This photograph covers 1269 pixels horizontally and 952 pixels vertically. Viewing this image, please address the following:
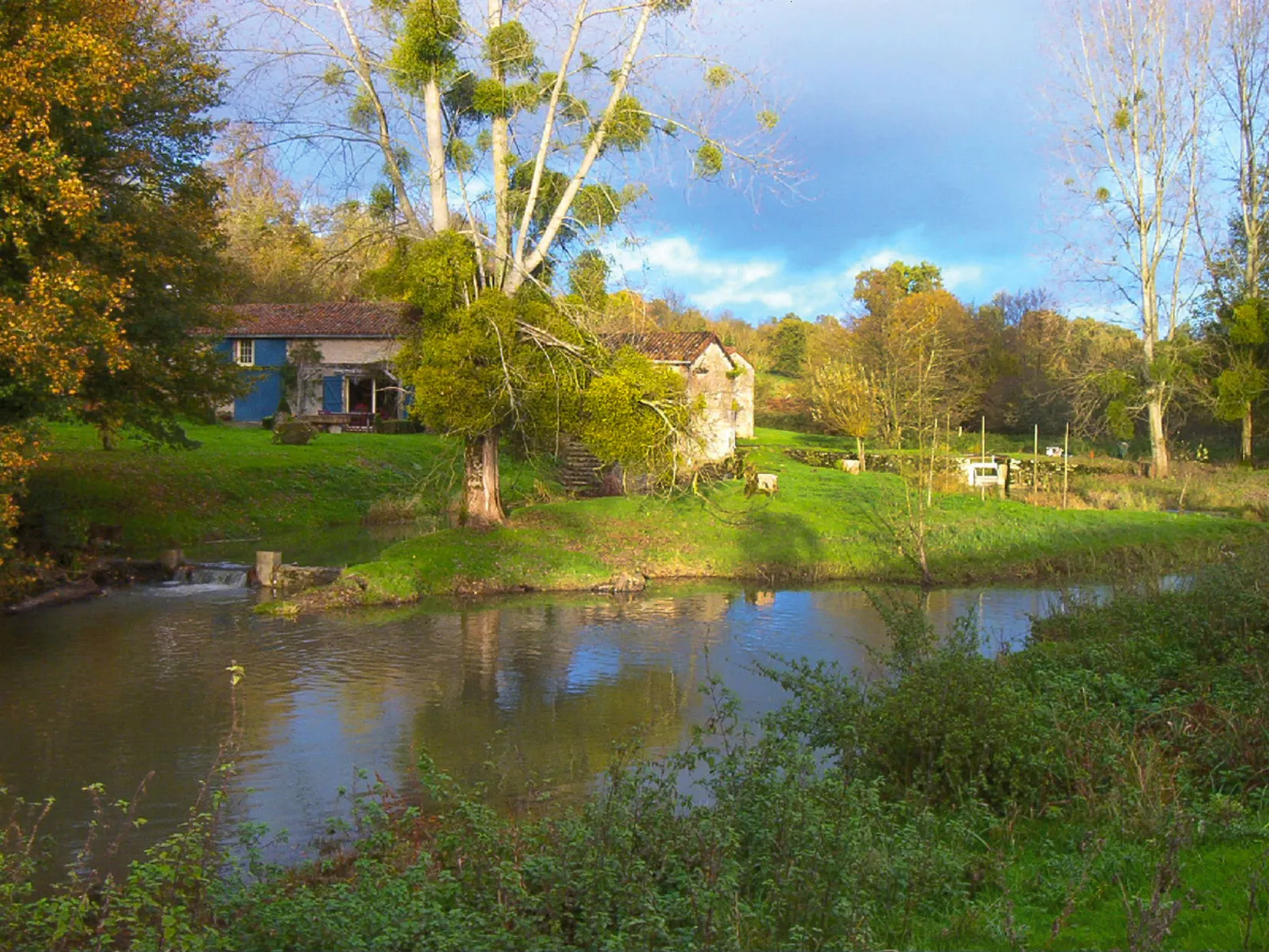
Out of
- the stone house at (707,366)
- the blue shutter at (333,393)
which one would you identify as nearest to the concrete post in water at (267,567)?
the stone house at (707,366)

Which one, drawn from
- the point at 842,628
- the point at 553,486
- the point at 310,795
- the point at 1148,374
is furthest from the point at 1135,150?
the point at 310,795

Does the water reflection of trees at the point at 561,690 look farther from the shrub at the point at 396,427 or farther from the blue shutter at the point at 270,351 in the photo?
the blue shutter at the point at 270,351

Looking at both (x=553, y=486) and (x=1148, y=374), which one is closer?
(x=553, y=486)

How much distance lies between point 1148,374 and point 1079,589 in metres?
25.2

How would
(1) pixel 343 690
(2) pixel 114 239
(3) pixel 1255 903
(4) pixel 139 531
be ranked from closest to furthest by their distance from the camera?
(3) pixel 1255 903 < (1) pixel 343 690 < (2) pixel 114 239 < (4) pixel 139 531

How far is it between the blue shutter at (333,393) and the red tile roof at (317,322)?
75.0 inches

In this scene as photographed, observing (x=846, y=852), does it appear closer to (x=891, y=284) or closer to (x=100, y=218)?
(x=100, y=218)

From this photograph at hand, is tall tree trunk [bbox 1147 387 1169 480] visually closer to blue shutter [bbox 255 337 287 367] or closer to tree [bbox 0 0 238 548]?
tree [bbox 0 0 238 548]

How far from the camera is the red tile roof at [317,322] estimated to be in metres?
45.0

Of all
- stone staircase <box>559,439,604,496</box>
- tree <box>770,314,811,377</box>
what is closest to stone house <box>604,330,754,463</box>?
stone staircase <box>559,439,604,496</box>

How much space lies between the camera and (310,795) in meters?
8.48

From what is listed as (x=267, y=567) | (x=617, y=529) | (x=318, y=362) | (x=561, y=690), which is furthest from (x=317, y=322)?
(x=561, y=690)

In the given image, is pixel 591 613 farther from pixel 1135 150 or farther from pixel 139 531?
pixel 1135 150

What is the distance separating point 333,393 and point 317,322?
3.38 m
